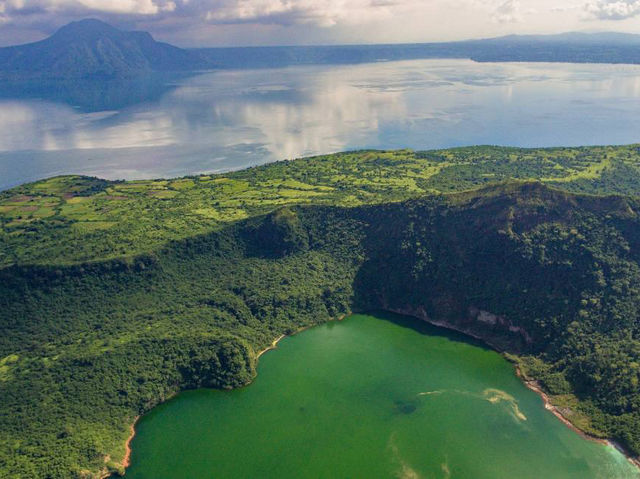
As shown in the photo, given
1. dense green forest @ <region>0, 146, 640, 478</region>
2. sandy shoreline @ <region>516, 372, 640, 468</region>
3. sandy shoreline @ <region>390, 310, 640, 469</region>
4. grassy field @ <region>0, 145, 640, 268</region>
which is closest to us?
sandy shoreline @ <region>516, 372, 640, 468</region>

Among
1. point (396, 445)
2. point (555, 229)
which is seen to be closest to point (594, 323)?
point (555, 229)

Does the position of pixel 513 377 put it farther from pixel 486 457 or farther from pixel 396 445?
pixel 396 445

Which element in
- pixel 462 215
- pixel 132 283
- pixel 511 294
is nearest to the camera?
pixel 511 294

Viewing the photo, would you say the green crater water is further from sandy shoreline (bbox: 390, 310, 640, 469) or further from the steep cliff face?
the steep cliff face

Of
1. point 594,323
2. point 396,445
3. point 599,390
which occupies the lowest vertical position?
point 396,445

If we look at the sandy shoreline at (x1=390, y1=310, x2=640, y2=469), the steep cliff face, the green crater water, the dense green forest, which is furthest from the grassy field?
the green crater water

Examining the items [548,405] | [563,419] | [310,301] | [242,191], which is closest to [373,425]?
[548,405]

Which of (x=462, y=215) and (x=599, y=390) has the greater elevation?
(x=462, y=215)
